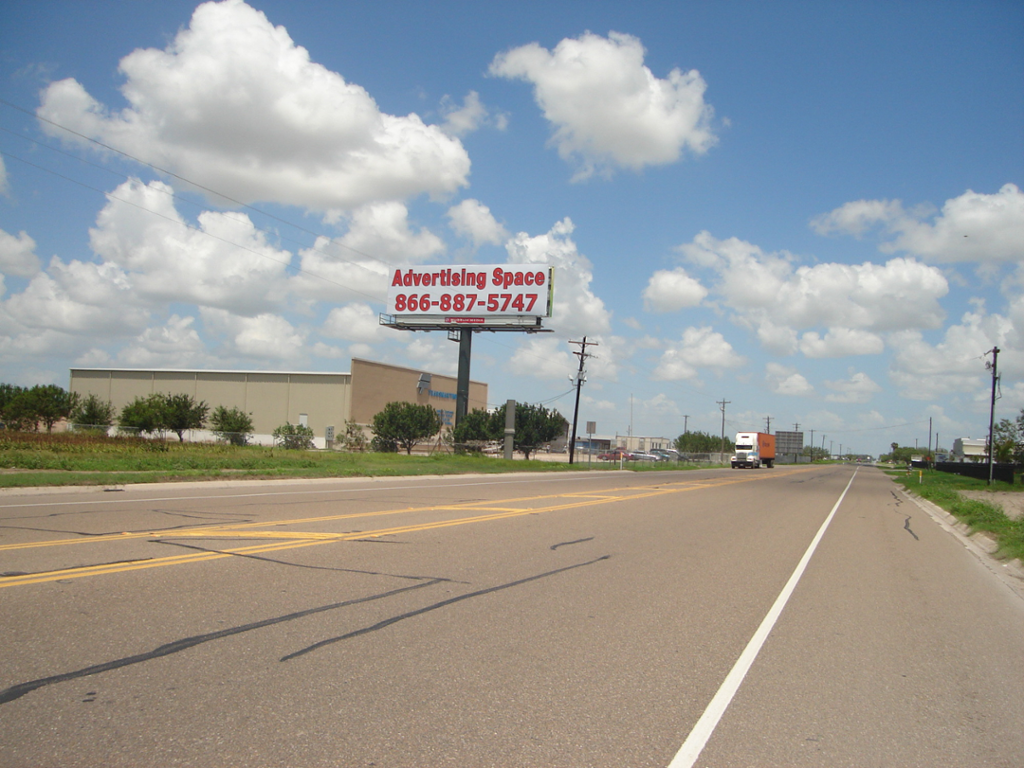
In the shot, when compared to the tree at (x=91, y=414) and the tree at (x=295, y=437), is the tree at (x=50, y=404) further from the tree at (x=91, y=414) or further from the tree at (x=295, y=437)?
the tree at (x=295, y=437)

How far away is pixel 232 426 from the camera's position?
227 feet

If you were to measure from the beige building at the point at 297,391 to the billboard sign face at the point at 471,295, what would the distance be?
698 inches

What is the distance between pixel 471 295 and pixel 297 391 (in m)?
28.1

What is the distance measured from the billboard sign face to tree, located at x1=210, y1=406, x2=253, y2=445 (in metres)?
20.1

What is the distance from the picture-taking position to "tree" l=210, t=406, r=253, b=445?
224 ft

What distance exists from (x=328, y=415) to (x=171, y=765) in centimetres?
7512

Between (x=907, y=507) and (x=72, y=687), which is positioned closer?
(x=72, y=687)

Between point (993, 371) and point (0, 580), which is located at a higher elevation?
point (993, 371)

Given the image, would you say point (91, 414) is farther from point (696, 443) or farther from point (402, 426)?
point (696, 443)

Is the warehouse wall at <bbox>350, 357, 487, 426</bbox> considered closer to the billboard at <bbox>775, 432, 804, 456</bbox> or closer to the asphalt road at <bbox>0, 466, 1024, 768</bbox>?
the asphalt road at <bbox>0, 466, 1024, 768</bbox>

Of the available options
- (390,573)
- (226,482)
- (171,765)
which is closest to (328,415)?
(226,482)

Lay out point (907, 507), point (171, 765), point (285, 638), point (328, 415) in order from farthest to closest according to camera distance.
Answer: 1. point (328, 415)
2. point (907, 507)
3. point (285, 638)
4. point (171, 765)

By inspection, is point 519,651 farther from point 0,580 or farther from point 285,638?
point 0,580

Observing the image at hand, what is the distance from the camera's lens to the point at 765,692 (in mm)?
5551
